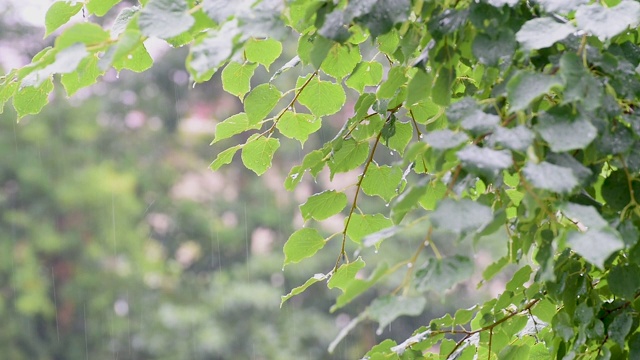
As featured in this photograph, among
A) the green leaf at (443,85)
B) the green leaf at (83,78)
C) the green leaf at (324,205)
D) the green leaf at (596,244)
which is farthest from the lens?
the green leaf at (324,205)

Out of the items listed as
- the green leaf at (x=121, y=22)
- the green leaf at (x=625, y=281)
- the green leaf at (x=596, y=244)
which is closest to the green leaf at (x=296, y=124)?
the green leaf at (x=121, y=22)

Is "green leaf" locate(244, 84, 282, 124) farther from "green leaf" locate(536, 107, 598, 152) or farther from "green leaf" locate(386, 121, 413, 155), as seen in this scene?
"green leaf" locate(536, 107, 598, 152)

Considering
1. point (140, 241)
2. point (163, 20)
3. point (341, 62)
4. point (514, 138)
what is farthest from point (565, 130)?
point (140, 241)

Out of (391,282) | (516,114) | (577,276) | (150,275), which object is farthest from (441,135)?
(150,275)

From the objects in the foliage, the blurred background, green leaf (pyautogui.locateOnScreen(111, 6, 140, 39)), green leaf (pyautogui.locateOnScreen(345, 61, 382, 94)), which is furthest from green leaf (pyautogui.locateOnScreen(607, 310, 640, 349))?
the blurred background

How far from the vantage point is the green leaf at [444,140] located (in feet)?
1.85

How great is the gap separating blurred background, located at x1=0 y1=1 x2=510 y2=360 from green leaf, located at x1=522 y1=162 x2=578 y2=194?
4.86 metres

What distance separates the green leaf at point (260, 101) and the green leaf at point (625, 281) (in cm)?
37

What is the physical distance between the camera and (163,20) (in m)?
0.59

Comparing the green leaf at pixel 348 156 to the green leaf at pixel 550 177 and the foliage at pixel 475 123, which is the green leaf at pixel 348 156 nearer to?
the foliage at pixel 475 123

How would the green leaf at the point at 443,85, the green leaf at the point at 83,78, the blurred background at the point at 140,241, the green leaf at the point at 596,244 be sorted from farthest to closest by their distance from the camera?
the blurred background at the point at 140,241, the green leaf at the point at 83,78, the green leaf at the point at 443,85, the green leaf at the point at 596,244

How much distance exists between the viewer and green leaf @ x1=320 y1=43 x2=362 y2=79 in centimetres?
90

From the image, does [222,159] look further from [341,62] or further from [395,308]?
[395,308]

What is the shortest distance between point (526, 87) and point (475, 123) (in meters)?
0.04
